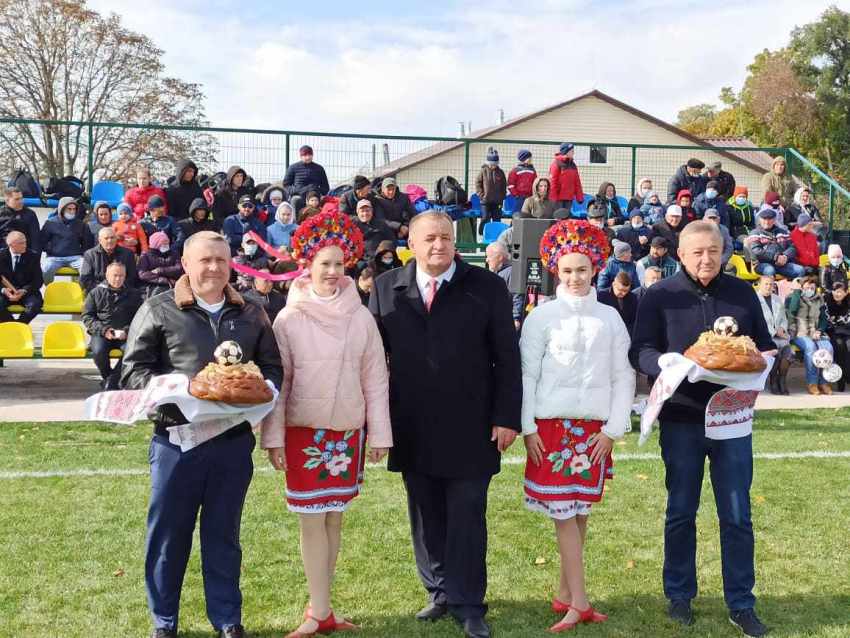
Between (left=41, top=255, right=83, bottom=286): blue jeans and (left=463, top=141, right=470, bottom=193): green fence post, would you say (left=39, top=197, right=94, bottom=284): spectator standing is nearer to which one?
(left=41, top=255, right=83, bottom=286): blue jeans

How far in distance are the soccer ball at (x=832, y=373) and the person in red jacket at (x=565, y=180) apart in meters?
4.82

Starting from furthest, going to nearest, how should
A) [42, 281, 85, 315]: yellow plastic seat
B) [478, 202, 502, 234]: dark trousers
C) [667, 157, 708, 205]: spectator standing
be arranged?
[478, 202, 502, 234]: dark trousers
[667, 157, 708, 205]: spectator standing
[42, 281, 85, 315]: yellow plastic seat

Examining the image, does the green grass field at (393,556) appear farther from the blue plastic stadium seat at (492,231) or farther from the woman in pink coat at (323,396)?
the blue plastic stadium seat at (492,231)

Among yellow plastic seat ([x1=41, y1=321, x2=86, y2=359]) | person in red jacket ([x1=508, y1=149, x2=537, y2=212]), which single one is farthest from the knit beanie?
person in red jacket ([x1=508, y1=149, x2=537, y2=212])

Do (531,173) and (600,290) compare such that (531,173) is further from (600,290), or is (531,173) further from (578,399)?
(578,399)

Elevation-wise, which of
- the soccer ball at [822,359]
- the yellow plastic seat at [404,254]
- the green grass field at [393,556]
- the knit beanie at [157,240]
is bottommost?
the green grass field at [393,556]

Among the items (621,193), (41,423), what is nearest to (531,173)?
(621,193)

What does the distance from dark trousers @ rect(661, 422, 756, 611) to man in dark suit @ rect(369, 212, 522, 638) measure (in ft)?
2.64

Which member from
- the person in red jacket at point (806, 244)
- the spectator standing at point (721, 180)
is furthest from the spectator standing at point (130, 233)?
the person in red jacket at point (806, 244)

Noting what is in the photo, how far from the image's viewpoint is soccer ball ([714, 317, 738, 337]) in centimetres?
432

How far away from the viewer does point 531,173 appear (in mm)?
16969

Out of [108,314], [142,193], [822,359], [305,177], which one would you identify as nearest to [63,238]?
[142,193]

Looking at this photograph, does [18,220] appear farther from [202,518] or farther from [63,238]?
[202,518]

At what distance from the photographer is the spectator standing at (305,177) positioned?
1517cm
